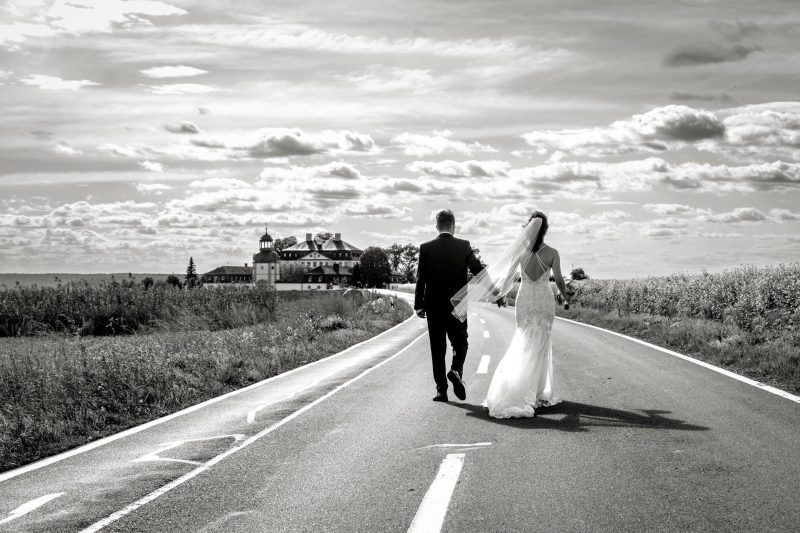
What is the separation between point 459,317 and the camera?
9359 mm

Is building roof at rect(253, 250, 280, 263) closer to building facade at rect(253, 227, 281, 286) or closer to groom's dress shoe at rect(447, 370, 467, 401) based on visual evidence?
building facade at rect(253, 227, 281, 286)

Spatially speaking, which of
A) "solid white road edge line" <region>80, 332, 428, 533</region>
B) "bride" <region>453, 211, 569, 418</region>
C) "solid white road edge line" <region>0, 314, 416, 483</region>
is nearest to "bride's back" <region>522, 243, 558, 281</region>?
"bride" <region>453, 211, 569, 418</region>

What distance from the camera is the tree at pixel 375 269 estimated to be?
168375 mm

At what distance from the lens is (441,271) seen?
9.52 meters

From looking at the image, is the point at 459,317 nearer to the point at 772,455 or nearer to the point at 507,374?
the point at 507,374

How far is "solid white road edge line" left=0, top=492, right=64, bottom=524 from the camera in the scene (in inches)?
204

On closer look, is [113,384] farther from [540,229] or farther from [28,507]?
[540,229]

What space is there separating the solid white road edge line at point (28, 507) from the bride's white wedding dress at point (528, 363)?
4543 millimetres

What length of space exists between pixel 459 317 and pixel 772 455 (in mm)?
4025

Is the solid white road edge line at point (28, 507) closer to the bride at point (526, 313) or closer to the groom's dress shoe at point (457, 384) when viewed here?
the bride at point (526, 313)

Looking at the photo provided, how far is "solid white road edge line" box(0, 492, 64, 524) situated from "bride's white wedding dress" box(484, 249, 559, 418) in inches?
179

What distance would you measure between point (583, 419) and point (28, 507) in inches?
212

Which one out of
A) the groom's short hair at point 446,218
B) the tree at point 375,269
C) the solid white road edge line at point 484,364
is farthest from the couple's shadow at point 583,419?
the tree at point 375,269

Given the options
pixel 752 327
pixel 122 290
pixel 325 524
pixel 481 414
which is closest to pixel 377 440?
pixel 481 414
